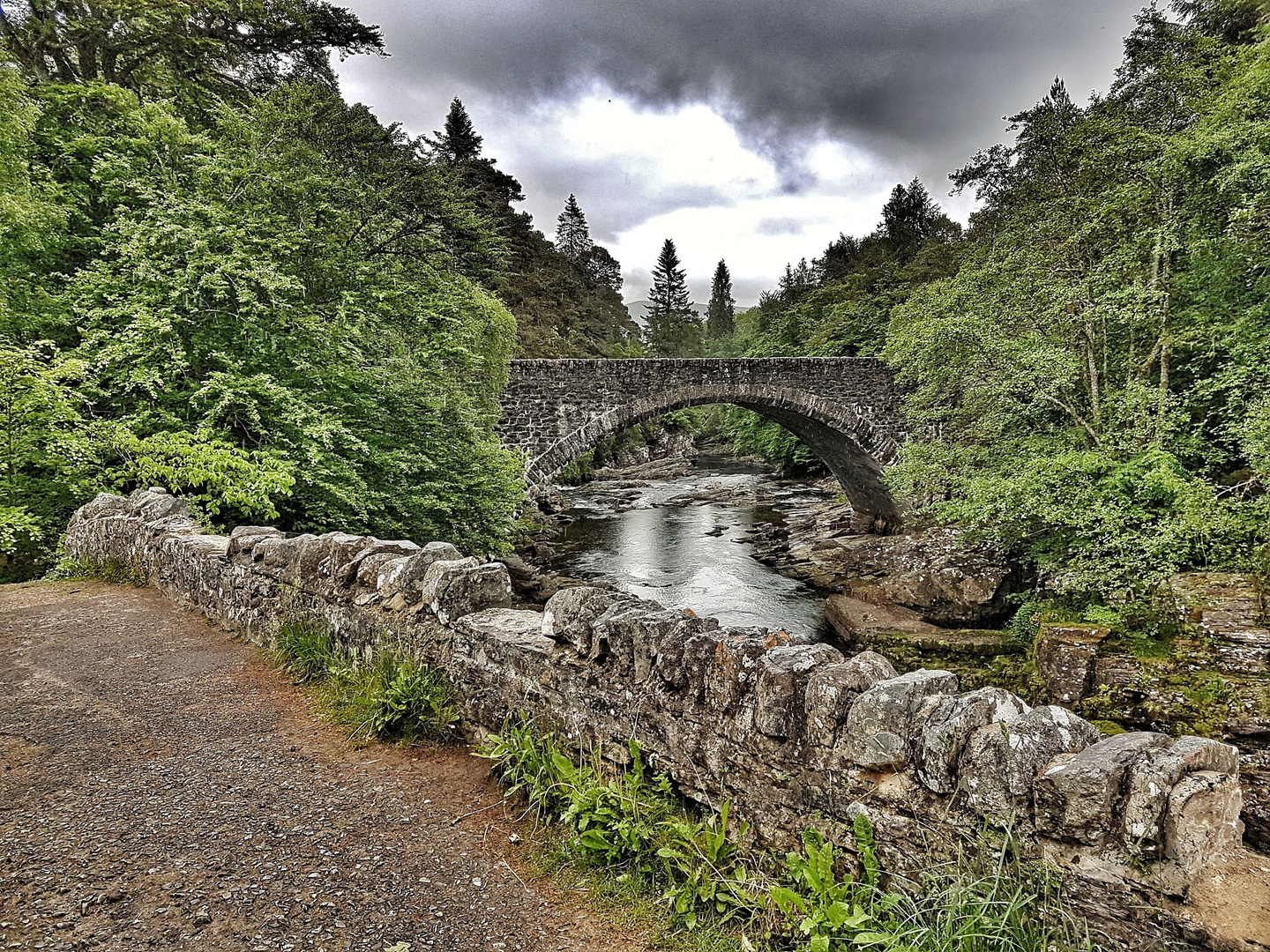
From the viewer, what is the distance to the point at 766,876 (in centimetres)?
225

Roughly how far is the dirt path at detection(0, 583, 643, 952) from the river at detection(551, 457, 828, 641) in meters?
4.40

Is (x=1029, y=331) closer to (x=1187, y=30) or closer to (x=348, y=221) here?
(x=1187, y=30)

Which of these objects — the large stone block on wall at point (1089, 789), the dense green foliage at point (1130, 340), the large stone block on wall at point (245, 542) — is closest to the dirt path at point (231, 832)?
the large stone block on wall at point (245, 542)

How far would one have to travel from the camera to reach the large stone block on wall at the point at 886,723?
204 cm

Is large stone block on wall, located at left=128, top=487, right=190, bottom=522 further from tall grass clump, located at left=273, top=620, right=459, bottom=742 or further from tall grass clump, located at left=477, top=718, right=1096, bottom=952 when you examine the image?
tall grass clump, located at left=477, top=718, right=1096, bottom=952

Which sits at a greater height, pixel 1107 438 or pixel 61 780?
pixel 1107 438

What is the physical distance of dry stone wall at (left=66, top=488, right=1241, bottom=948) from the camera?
5.32 ft

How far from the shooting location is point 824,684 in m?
2.27

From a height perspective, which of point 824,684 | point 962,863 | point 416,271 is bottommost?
point 962,863

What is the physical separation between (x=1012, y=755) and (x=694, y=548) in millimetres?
16591

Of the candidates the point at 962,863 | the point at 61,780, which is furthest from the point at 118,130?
the point at 962,863

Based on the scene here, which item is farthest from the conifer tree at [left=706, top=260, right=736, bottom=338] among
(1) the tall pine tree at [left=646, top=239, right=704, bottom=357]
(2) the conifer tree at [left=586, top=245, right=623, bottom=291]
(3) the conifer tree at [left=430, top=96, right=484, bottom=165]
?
(3) the conifer tree at [left=430, top=96, right=484, bottom=165]

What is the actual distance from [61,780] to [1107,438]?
36.3 ft

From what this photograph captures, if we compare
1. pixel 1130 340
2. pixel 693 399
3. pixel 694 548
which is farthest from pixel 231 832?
pixel 694 548
